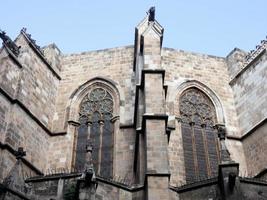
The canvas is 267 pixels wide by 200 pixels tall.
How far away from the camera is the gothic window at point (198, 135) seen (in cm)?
1253

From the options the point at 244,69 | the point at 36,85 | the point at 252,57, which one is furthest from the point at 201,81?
the point at 36,85

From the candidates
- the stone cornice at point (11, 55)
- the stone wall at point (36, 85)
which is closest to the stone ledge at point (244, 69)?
the stone wall at point (36, 85)

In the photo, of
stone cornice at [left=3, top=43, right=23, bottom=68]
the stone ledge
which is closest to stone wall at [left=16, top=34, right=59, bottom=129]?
stone cornice at [left=3, top=43, right=23, bottom=68]

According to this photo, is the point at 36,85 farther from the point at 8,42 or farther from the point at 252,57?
the point at 252,57

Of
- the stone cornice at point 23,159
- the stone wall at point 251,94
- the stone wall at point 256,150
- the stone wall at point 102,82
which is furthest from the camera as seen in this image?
the stone wall at point 251,94

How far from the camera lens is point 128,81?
14.4 metres

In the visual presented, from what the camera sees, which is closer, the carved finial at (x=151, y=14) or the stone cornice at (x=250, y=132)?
the stone cornice at (x=250, y=132)

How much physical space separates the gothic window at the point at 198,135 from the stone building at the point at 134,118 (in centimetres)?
3

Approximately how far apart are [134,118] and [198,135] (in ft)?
7.11

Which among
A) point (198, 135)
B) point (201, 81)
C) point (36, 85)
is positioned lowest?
point (198, 135)

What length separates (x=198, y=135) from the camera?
529 inches

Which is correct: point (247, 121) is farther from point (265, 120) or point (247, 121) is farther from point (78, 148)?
point (78, 148)

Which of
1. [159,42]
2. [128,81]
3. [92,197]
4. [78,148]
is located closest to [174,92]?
[128,81]

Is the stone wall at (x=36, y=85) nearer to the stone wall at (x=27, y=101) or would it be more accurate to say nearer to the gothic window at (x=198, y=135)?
the stone wall at (x=27, y=101)
